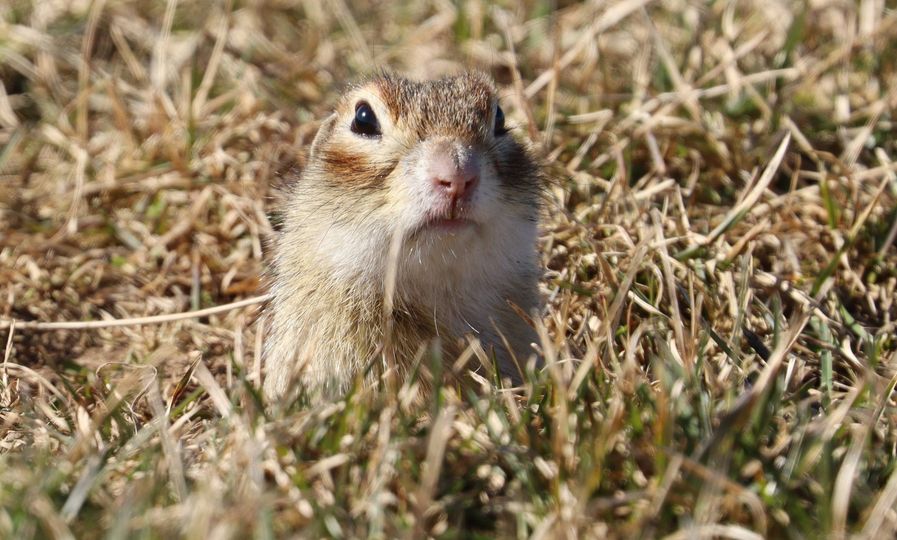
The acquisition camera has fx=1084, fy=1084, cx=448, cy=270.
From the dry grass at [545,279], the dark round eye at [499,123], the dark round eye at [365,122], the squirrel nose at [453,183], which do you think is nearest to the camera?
the dry grass at [545,279]

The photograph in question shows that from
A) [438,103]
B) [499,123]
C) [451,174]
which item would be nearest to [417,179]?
[451,174]

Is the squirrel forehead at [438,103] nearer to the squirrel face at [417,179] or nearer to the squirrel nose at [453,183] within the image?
the squirrel face at [417,179]

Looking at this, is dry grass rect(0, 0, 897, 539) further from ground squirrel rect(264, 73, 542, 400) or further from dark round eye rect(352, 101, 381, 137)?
dark round eye rect(352, 101, 381, 137)

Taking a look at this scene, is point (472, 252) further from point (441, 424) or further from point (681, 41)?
point (681, 41)

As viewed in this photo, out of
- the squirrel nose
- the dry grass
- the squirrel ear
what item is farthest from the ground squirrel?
the dry grass

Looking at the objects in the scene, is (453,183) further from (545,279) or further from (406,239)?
(545,279)

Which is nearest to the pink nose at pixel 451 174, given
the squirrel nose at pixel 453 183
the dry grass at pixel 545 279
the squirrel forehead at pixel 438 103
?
the squirrel nose at pixel 453 183

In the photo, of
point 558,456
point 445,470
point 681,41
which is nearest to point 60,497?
point 445,470
